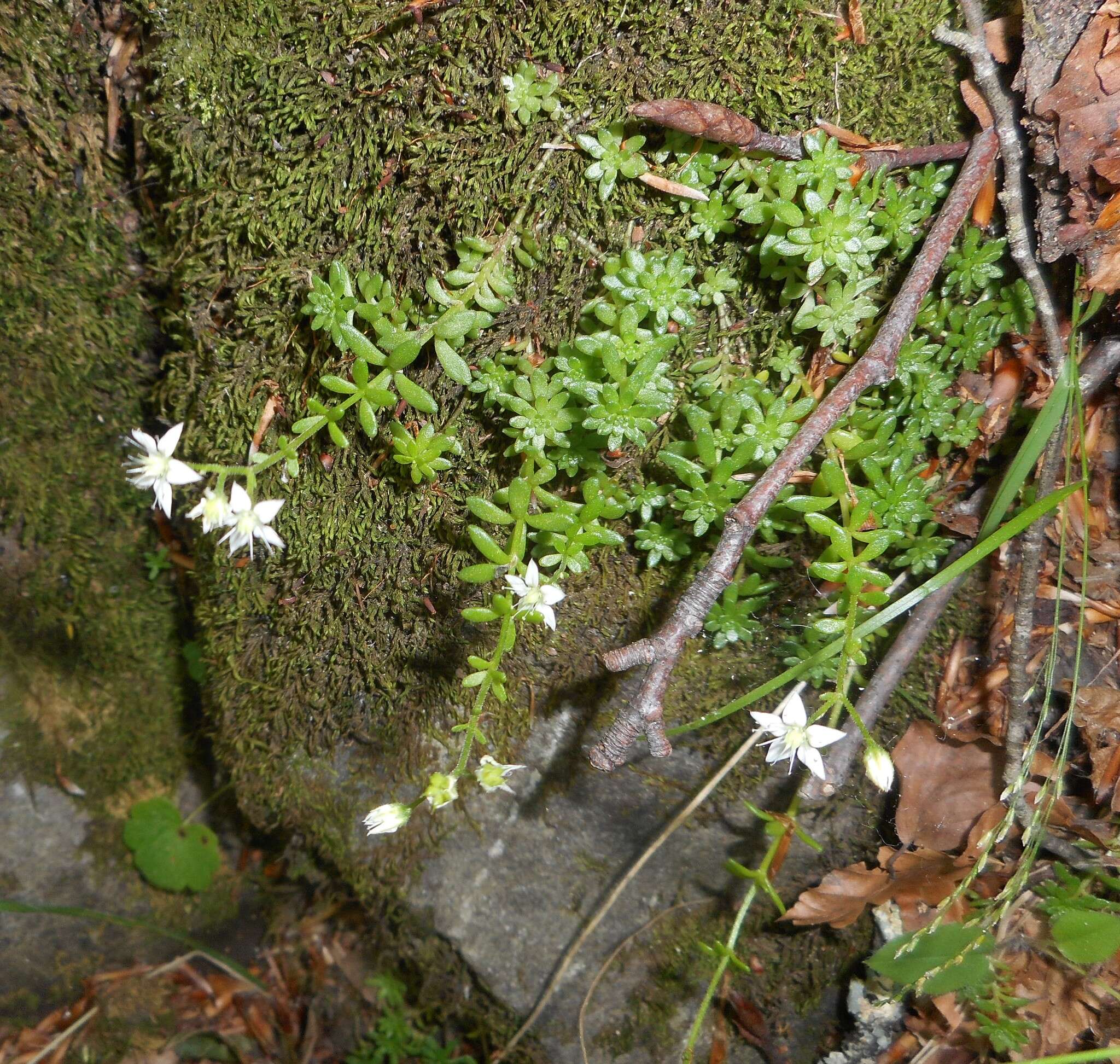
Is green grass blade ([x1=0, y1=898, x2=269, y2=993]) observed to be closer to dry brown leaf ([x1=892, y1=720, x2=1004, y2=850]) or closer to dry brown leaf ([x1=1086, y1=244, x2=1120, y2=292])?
dry brown leaf ([x1=892, y1=720, x2=1004, y2=850])

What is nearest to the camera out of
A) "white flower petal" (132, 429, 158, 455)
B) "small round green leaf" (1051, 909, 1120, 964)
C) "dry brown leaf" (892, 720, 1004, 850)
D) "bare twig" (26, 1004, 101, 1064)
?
"white flower petal" (132, 429, 158, 455)

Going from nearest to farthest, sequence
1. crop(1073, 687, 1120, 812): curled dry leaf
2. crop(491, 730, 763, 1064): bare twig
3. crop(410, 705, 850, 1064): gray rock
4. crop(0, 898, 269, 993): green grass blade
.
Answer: crop(1073, 687, 1120, 812): curled dry leaf
crop(491, 730, 763, 1064): bare twig
crop(410, 705, 850, 1064): gray rock
crop(0, 898, 269, 993): green grass blade

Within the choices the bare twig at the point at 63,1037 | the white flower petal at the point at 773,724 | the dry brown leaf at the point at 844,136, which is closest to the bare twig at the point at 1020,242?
the dry brown leaf at the point at 844,136

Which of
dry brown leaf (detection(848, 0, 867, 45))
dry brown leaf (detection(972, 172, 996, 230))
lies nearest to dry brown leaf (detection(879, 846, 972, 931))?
dry brown leaf (detection(972, 172, 996, 230))

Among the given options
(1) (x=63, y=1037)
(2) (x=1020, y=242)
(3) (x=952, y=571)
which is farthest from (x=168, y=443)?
(1) (x=63, y=1037)

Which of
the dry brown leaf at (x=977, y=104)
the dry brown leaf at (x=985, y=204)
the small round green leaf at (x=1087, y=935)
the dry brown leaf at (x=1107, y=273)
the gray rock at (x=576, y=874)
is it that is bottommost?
the gray rock at (x=576, y=874)

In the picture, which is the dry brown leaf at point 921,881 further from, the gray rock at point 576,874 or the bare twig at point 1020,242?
the bare twig at point 1020,242
